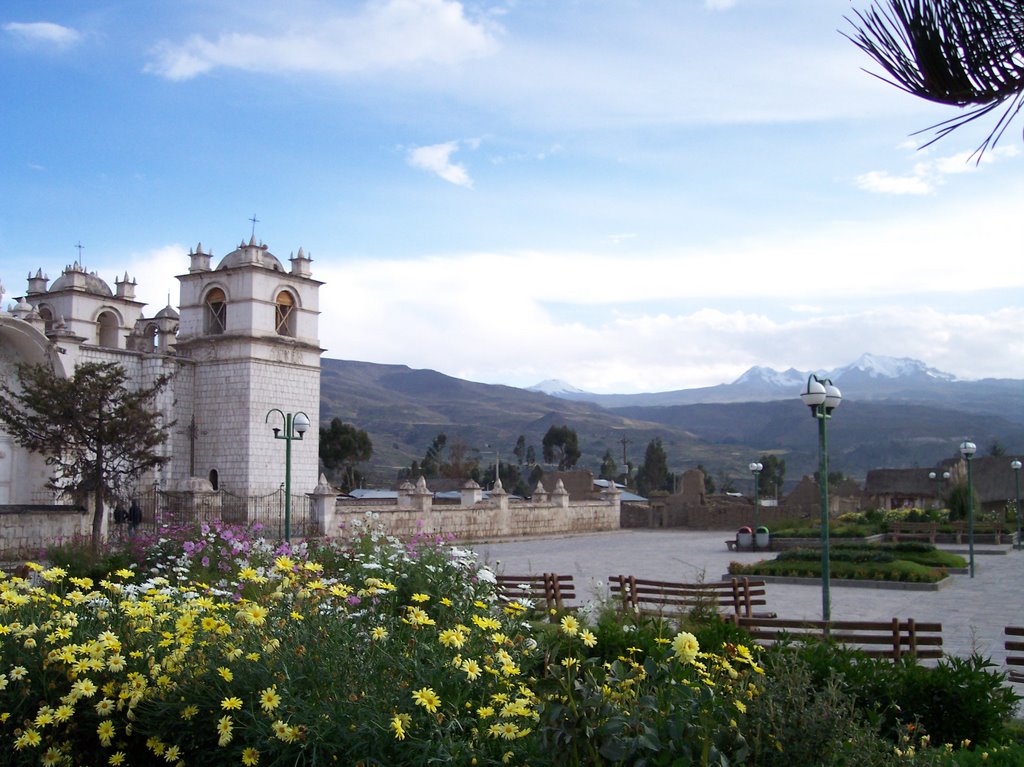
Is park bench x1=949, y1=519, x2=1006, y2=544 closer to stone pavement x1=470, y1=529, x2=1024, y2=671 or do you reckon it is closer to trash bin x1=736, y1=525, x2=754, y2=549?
stone pavement x1=470, y1=529, x2=1024, y2=671

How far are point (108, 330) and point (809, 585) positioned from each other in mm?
30779

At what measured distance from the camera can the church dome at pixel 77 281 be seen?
37.8m

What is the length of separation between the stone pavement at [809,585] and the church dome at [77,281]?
1951 cm

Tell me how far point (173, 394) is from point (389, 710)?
101 ft

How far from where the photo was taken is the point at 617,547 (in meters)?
29.7

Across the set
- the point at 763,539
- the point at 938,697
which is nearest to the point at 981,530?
the point at 763,539

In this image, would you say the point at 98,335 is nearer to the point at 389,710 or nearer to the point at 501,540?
the point at 501,540

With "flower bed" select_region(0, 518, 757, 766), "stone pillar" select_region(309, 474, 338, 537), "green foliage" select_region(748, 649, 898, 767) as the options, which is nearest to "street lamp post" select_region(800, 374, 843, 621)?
"flower bed" select_region(0, 518, 757, 766)

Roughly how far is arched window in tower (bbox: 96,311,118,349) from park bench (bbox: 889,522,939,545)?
97.4ft

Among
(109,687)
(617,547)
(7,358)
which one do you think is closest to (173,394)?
(7,358)

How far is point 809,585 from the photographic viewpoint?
1883cm

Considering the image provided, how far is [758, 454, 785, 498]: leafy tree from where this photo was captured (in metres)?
84.2

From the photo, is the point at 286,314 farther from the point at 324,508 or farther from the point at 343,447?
the point at 343,447

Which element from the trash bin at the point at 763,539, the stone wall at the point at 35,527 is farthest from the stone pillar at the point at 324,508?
the trash bin at the point at 763,539
